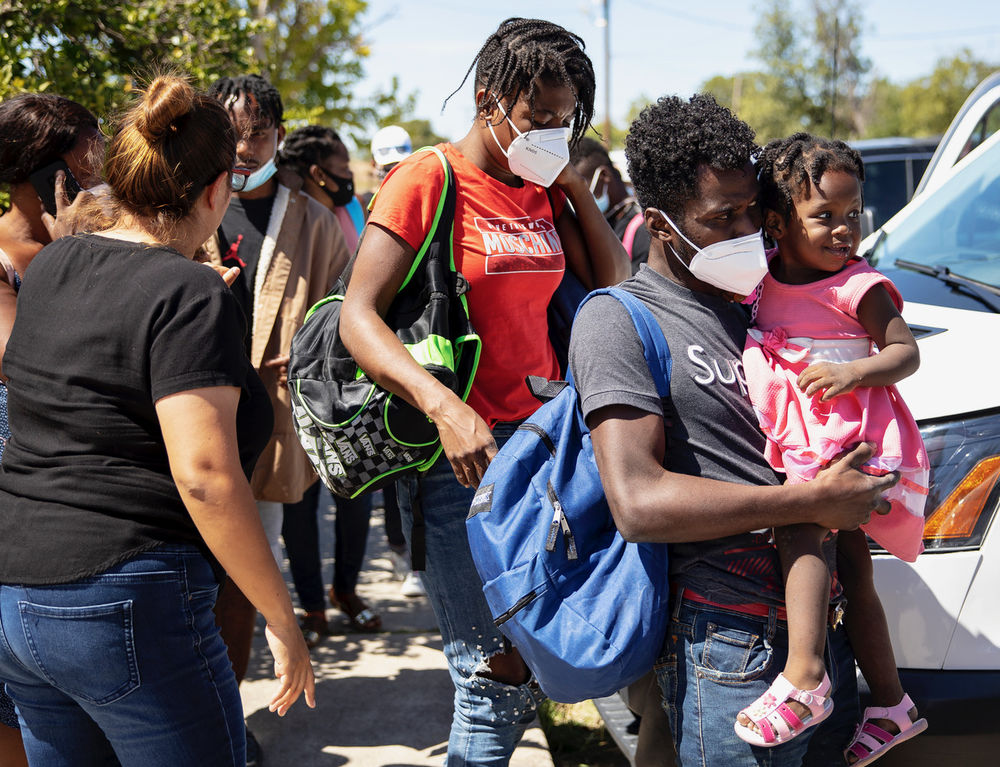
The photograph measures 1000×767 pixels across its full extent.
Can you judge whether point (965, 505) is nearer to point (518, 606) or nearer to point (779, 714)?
point (779, 714)

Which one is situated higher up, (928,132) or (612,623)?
(928,132)

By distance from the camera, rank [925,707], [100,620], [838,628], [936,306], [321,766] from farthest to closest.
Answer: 1. [321,766]
2. [936,306]
3. [925,707]
4. [838,628]
5. [100,620]

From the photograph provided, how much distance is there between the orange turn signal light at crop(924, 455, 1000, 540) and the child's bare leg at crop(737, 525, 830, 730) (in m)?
0.62

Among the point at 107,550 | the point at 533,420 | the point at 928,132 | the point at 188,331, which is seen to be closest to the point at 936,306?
the point at 533,420

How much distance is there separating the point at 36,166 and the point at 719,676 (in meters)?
2.21

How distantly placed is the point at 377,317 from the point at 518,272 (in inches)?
15.8

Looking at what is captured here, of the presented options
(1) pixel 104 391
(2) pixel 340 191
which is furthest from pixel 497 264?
(2) pixel 340 191

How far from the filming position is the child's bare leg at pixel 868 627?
2092 mm

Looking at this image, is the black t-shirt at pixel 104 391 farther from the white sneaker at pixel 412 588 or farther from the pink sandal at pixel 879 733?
the white sneaker at pixel 412 588

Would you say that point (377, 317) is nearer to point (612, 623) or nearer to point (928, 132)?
point (612, 623)

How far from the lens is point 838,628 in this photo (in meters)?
2.10

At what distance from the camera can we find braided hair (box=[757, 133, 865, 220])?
206 cm

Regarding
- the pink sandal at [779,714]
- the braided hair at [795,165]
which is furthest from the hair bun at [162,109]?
the pink sandal at [779,714]

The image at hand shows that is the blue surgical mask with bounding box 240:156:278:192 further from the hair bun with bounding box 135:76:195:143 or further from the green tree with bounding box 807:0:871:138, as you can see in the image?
the green tree with bounding box 807:0:871:138
